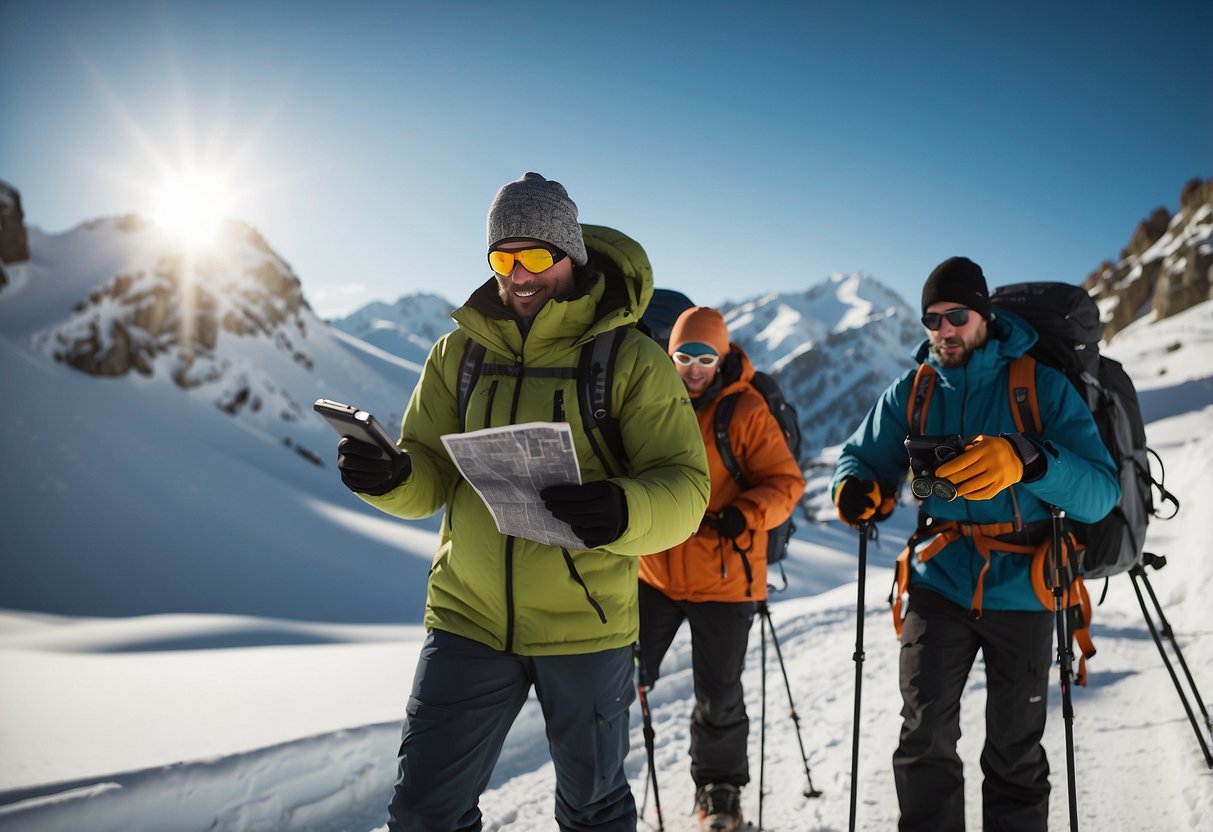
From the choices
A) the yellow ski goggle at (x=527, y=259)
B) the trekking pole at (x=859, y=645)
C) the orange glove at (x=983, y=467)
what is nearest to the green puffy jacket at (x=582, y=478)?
the yellow ski goggle at (x=527, y=259)

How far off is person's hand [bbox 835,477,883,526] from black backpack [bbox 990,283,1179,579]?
1.03 meters

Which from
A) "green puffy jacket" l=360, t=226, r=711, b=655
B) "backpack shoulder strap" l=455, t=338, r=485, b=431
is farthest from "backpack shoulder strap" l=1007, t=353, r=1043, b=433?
"backpack shoulder strap" l=455, t=338, r=485, b=431

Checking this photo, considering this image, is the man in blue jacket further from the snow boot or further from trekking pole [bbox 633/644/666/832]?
trekking pole [bbox 633/644/666/832]

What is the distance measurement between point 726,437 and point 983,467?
152cm

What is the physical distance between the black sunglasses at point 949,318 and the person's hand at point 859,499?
2.63ft

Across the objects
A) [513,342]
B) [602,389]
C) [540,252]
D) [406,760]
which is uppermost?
[540,252]

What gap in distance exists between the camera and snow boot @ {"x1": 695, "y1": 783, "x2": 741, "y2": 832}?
3598 mm

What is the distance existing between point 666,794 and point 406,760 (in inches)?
105

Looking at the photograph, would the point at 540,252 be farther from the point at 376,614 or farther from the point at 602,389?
the point at 376,614

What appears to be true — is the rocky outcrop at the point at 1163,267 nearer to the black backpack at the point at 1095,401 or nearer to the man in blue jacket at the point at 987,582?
the black backpack at the point at 1095,401

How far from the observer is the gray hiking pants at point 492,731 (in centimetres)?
211

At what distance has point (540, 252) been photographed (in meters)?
2.40

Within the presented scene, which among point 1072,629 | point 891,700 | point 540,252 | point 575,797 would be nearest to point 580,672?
point 575,797

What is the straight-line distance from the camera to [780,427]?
4027 millimetres
